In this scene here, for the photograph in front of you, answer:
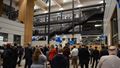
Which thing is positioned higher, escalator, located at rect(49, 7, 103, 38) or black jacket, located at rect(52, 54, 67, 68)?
escalator, located at rect(49, 7, 103, 38)

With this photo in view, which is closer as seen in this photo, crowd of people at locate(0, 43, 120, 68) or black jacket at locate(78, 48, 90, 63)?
crowd of people at locate(0, 43, 120, 68)

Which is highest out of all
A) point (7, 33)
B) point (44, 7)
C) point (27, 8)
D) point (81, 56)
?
point (44, 7)

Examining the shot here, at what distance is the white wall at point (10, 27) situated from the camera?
1998 centimetres

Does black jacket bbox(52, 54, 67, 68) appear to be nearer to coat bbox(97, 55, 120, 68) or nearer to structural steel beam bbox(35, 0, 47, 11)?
coat bbox(97, 55, 120, 68)

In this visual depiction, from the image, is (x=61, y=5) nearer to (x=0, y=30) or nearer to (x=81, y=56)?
(x=0, y=30)

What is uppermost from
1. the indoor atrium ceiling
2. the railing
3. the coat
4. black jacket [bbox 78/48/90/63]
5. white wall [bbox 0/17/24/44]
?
the indoor atrium ceiling

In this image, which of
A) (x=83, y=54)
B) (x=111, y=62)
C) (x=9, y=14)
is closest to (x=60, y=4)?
(x=9, y=14)

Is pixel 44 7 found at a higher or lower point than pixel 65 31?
higher

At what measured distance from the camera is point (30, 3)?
21594 mm

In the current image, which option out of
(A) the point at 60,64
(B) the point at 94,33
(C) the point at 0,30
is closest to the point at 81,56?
(A) the point at 60,64

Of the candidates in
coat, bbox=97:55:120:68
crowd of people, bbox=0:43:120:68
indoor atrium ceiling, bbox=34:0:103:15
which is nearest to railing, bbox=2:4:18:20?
indoor atrium ceiling, bbox=34:0:103:15

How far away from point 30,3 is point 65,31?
1149 centimetres

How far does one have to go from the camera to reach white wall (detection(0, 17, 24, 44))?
20.0 meters

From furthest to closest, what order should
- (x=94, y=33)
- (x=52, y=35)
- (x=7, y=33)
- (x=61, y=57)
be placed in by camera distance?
(x=52, y=35), (x=94, y=33), (x=7, y=33), (x=61, y=57)
